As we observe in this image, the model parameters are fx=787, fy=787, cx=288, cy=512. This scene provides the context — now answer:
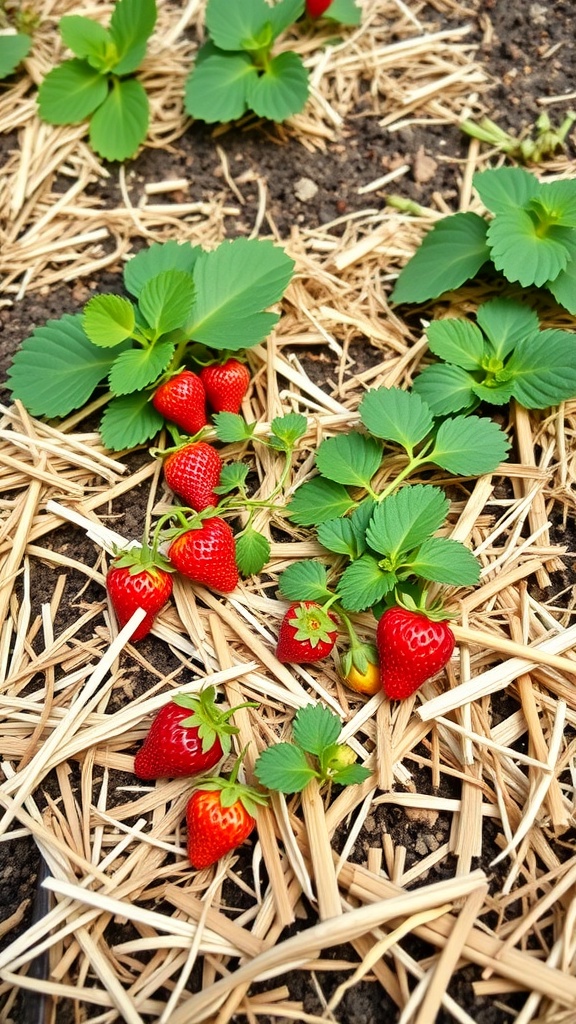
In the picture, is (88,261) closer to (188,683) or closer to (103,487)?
(103,487)

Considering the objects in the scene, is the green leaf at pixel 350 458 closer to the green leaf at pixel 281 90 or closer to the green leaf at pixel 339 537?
the green leaf at pixel 339 537

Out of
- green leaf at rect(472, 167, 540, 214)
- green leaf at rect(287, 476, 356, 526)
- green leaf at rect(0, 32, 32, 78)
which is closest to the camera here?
green leaf at rect(287, 476, 356, 526)

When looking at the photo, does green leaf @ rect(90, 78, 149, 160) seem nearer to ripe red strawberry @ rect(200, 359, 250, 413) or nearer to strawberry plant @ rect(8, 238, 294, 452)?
strawberry plant @ rect(8, 238, 294, 452)

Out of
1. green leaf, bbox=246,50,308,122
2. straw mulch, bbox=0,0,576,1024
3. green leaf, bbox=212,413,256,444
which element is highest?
green leaf, bbox=246,50,308,122

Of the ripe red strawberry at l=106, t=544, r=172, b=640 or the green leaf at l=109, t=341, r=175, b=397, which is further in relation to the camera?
the green leaf at l=109, t=341, r=175, b=397

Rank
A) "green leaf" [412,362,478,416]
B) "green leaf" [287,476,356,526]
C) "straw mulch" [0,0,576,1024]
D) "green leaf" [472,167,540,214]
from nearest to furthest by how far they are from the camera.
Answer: "straw mulch" [0,0,576,1024], "green leaf" [287,476,356,526], "green leaf" [412,362,478,416], "green leaf" [472,167,540,214]

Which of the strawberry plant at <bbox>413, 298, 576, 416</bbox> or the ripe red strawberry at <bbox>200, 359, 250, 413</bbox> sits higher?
the ripe red strawberry at <bbox>200, 359, 250, 413</bbox>

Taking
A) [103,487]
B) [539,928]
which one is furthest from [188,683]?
[539,928]

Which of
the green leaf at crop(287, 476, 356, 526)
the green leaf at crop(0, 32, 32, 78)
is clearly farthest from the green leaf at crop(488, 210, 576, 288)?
the green leaf at crop(0, 32, 32, 78)
